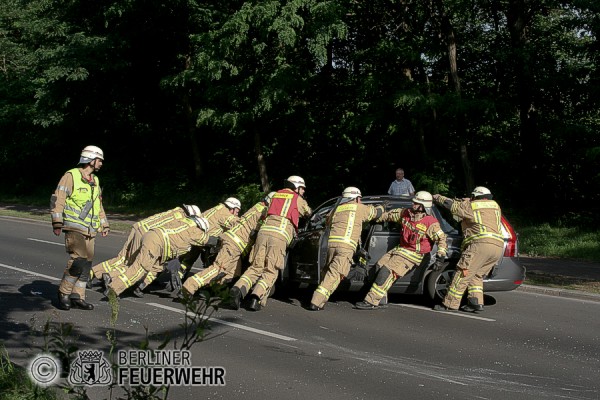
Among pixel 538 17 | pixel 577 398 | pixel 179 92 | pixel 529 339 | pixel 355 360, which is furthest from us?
pixel 179 92

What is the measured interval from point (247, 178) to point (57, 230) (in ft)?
67.0

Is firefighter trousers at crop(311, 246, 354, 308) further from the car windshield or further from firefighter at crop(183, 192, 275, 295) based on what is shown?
firefighter at crop(183, 192, 275, 295)

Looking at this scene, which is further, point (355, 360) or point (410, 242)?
point (410, 242)

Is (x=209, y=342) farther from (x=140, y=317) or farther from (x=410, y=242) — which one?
(x=410, y=242)

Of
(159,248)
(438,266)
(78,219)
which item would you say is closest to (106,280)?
(159,248)

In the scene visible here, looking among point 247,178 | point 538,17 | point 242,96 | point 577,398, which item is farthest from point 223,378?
point 247,178

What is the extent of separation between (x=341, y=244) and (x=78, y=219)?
10.9 feet

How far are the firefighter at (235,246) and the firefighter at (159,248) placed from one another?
39 cm

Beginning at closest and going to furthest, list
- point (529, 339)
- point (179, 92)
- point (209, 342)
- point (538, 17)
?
point (209, 342) → point (529, 339) → point (538, 17) → point (179, 92)

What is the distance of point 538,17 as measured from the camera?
74.7 feet

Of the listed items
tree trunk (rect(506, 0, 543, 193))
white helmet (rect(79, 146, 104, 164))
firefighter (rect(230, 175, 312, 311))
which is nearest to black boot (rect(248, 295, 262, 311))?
firefighter (rect(230, 175, 312, 311))

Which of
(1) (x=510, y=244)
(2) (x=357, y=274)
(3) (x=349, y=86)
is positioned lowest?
(2) (x=357, y=274)

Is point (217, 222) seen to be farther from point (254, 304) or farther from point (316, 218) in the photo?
point (254, 304)

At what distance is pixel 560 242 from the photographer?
17.8 m
